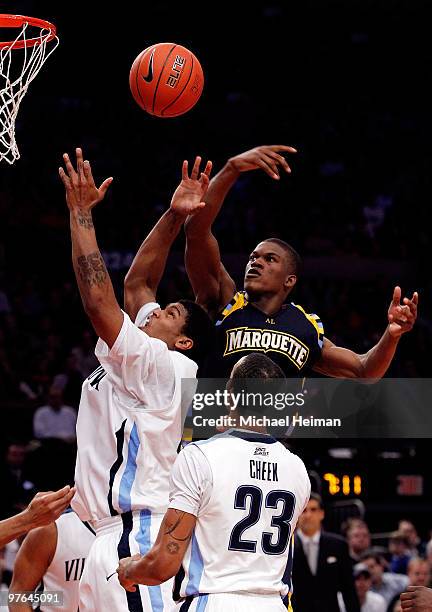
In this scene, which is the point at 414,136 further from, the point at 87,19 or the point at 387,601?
the point at 387,601

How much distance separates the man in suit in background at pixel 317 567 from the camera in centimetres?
808

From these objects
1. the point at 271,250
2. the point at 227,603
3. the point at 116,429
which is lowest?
the point at 227,603

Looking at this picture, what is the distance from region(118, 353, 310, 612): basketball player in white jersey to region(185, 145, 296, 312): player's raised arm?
1981 millimetres

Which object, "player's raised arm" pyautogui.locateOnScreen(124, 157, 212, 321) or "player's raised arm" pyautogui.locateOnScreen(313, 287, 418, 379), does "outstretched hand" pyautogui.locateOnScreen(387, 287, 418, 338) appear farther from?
"player's raised arm" pyautogui.locateOnScreen(124, 157, 212, 321)

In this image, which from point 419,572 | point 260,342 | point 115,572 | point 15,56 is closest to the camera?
point 115,572

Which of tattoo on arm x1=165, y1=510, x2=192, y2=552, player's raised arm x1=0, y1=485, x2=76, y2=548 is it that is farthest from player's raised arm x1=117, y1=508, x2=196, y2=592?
player's raised arm x1=0, y1=485, x2=76, y2=548

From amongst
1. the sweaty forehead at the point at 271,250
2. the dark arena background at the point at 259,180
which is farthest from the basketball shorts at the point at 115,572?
the dark arena background at the point at 259,180

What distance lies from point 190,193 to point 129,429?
1453 mm

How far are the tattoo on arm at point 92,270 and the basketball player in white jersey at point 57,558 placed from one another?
1.37 m

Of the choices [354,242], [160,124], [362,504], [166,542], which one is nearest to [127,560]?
[166,542]

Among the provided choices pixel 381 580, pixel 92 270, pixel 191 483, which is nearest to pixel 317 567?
pixel 381 580

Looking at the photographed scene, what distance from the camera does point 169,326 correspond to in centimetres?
544
